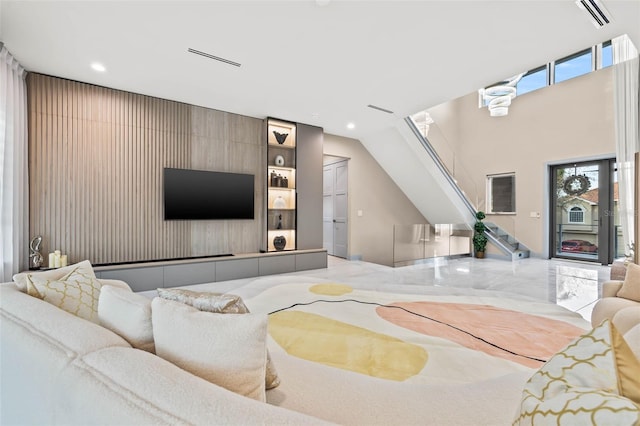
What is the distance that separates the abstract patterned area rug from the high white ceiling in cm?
293

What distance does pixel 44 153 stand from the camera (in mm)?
3664

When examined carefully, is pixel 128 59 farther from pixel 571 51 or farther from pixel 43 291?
pixel 571 51

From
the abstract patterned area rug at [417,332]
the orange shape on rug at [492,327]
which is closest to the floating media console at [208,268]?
the abstract patterned area rug at [417,332]

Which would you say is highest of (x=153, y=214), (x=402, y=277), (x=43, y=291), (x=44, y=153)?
(x=44, y=153)

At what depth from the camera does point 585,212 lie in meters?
6.65

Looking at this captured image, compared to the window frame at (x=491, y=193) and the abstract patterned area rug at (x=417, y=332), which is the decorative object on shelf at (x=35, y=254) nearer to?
the abstract patterned area rug at (x=417, y=332)

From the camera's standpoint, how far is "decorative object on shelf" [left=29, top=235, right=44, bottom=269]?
3.48 m

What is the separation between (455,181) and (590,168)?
294 centimetres

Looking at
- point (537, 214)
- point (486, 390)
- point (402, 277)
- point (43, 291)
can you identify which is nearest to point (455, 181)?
point (537, 214)

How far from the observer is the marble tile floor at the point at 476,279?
395cm

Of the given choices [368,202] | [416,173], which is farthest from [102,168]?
[416,173]

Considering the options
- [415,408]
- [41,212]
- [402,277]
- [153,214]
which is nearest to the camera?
[415,408]

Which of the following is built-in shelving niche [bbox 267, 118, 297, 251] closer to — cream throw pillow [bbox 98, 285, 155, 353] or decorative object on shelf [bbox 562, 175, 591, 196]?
cream throw pillow [bbox 98, 285, 155, 353]

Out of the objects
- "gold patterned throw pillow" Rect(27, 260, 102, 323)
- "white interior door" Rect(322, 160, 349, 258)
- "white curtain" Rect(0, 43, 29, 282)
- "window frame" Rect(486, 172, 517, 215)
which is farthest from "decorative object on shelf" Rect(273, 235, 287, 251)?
"window frame" Rect(486, 172, 517, 215)
